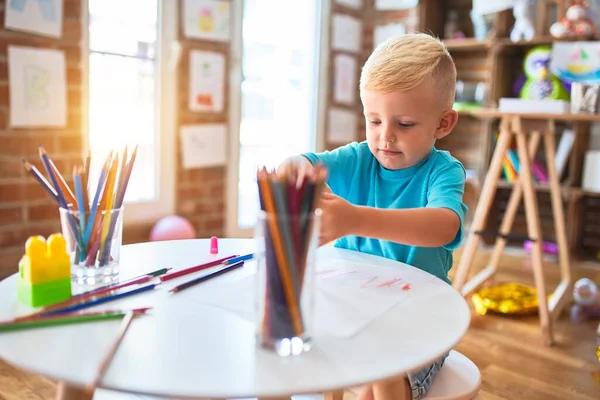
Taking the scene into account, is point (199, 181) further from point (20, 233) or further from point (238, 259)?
point (238, 259)

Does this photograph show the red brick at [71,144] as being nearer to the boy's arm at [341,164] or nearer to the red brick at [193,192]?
the red brick at [193,192]

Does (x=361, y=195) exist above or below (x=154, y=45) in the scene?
below

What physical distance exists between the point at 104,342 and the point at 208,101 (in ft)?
7.40

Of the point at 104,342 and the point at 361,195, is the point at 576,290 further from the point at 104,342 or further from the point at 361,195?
the point at 104,342

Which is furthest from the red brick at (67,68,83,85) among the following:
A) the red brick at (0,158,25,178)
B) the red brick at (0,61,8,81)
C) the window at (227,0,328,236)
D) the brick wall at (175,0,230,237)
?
the window at (227,0,328,236)

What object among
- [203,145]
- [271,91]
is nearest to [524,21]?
[271,91]

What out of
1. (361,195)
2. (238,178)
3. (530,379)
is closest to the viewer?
(361,195)

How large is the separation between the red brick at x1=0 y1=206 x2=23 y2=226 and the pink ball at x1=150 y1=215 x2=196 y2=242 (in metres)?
0.54

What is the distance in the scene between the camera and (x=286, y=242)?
58 centimetres

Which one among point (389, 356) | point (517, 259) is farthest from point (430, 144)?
point (517, 259)

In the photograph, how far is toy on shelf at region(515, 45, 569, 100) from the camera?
3182 millimetres

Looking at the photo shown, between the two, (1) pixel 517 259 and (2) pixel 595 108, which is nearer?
(2) pixel 595 108

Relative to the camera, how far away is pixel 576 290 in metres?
2.39

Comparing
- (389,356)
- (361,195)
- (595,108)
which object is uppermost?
(595,108)
